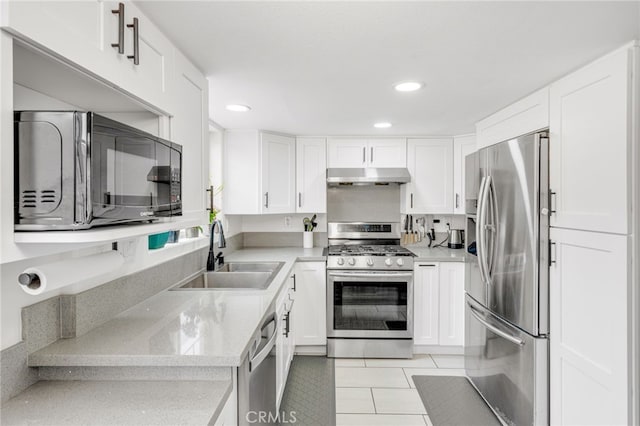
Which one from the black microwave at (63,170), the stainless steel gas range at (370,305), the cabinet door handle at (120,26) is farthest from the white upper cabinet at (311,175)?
the black microwave at (63,170)

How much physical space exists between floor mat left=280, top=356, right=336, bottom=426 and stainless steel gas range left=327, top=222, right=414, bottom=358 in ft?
0.81

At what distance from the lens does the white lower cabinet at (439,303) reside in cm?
327

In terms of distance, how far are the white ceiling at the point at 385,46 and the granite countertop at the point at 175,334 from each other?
1222 millimetres

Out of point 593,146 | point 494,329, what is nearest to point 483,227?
point 494,329

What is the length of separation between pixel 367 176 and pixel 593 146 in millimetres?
2016

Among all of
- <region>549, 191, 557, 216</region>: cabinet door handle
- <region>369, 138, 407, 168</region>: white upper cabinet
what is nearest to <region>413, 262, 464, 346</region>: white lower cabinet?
<region>369, 138, 407, 168</region>: white upper cabinet

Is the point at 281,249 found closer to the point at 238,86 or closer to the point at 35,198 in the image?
the point at 238,86

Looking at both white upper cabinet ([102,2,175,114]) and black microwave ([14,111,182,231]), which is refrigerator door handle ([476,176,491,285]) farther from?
black microwave ([14,111,182,231])

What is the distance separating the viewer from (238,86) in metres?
2.08

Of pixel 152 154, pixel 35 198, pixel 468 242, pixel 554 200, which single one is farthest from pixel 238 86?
pixel 468 242

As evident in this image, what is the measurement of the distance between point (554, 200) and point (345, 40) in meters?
1.41

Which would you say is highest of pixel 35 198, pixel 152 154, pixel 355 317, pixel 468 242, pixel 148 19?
pixel 148 19

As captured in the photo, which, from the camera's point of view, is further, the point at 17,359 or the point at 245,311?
the point at 245,311

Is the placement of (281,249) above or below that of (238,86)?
below
